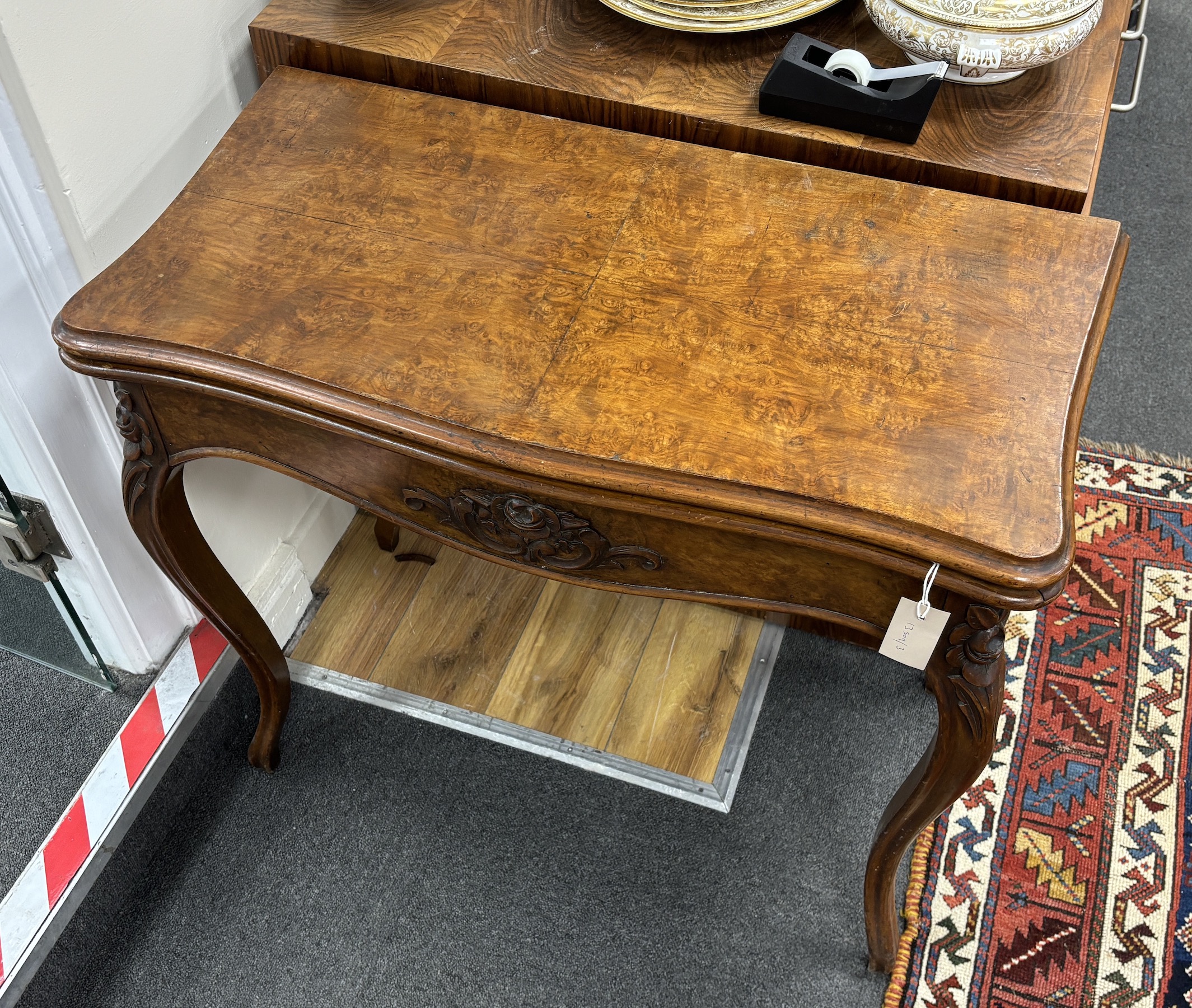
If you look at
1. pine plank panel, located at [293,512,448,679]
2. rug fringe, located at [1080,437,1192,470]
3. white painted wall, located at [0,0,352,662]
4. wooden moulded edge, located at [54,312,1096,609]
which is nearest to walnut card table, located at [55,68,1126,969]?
wooden moulded edge, located at [54,312,1096,609]

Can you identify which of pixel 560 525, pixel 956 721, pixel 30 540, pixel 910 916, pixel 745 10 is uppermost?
pixel 745 10

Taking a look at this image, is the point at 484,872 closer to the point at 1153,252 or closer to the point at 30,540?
the point at 30,540

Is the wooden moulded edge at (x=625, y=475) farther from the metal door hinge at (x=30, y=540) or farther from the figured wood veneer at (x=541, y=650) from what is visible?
the figured wood veneer at (x=541, y=650)

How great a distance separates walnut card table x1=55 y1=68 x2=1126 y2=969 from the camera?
2.51ft

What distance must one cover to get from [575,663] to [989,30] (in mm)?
905

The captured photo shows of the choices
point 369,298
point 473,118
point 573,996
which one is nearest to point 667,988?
point 573,996

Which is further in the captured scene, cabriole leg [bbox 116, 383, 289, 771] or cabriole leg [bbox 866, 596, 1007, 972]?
cabriole leg [bbox 116, 383, 289, 771]

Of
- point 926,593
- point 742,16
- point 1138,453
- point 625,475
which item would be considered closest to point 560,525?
point 625,475

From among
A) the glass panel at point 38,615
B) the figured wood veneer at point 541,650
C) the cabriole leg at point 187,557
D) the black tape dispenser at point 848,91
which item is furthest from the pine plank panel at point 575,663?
the black tape dispenser at point 848,91

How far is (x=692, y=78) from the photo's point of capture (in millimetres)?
1042

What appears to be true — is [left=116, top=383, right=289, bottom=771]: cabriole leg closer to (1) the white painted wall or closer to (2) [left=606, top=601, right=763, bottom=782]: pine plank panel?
(1) the white painted wall

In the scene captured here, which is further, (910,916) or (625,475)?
(910,916)

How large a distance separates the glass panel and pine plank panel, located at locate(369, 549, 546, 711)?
0.32 m

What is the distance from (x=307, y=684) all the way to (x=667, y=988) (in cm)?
61
